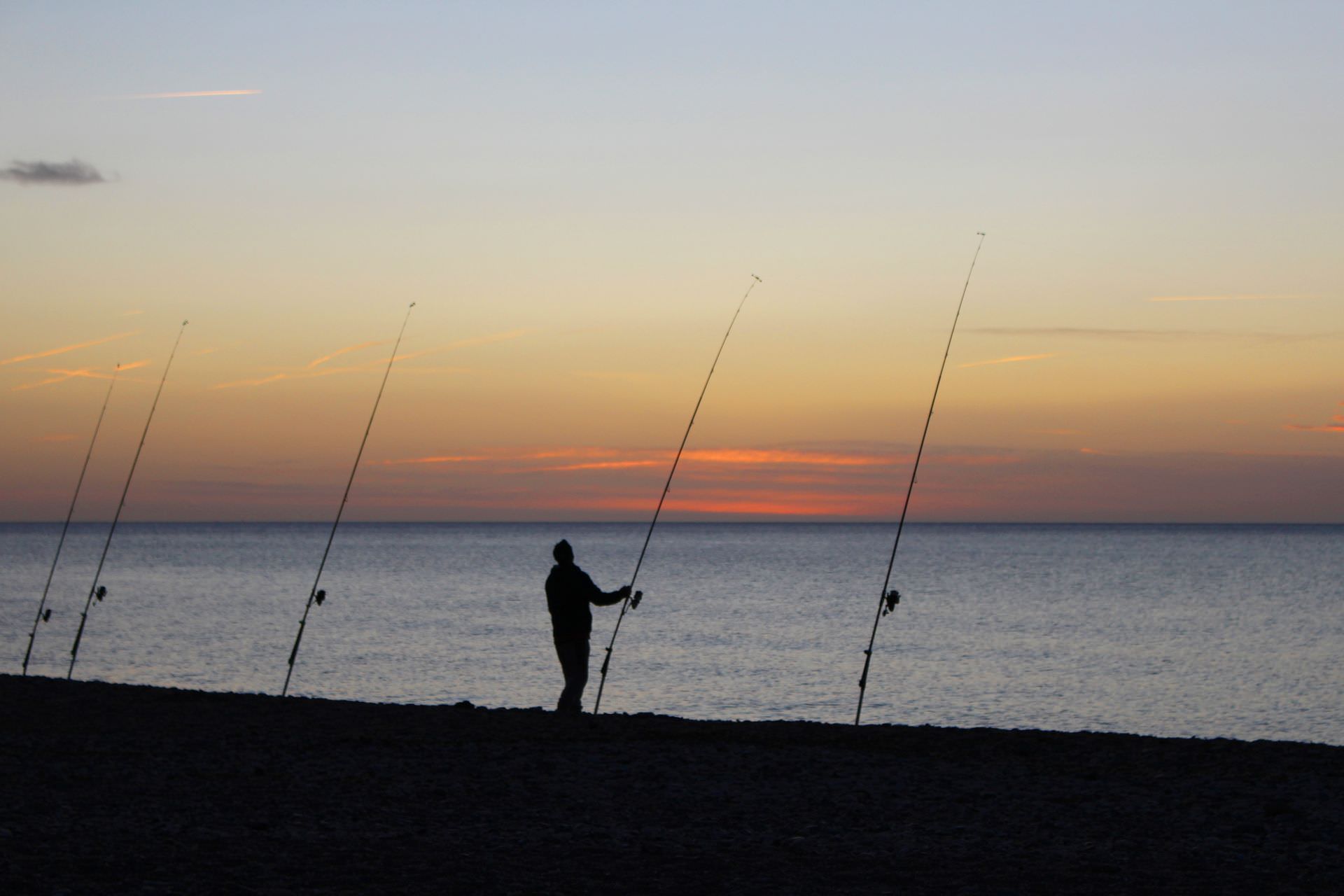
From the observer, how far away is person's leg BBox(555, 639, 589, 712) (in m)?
12.1

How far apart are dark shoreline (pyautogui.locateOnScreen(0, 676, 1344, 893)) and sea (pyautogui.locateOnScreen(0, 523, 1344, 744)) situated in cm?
1114

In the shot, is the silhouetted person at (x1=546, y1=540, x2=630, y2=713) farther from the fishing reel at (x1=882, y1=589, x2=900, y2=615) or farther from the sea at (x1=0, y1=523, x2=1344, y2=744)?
the sea at (x1=0, y1=523, x2=1344, y2=744)

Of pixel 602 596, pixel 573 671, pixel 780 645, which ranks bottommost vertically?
pixel 573 671

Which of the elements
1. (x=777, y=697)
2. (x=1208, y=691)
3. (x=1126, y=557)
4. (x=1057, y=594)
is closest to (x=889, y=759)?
(x=777, y=697)

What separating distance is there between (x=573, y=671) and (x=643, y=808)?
15.4 ft

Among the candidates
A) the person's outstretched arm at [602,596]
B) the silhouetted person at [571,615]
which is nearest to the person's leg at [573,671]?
the silhouetted person at [571,615]

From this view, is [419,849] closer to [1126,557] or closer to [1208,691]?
[1208,691]

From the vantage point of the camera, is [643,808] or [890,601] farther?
[890,601]

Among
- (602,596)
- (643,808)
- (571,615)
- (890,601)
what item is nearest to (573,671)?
(571,615)

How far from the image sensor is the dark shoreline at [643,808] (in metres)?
6.13

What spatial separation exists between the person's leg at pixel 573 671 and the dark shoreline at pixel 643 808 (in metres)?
1.33

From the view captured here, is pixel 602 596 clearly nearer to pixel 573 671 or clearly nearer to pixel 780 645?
pixel 573 671

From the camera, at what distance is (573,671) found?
40.0 ft

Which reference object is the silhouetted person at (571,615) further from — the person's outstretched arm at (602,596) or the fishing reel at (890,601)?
the fishing reel at (890,601)
